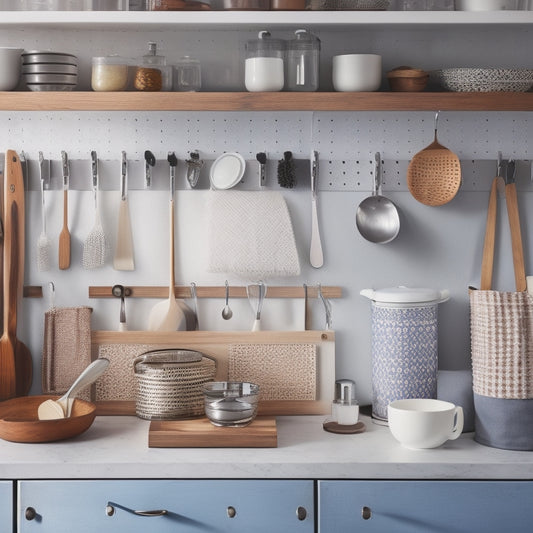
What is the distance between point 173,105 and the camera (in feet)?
7.15

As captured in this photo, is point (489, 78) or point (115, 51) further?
point (115, 51)

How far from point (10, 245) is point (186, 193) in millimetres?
529

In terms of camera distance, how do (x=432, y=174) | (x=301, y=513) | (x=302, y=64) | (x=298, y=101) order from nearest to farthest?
(x=301, y=513), (x=298, y=101), (x=302, y=64), (x=432, y=174)

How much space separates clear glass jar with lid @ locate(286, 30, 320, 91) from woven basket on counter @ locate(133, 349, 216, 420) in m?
0.81

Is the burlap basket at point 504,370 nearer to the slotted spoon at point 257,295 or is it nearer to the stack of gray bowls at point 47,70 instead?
the slotted spoon at point 257,295

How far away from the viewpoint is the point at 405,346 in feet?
7.46

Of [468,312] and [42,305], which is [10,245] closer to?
[42,305]

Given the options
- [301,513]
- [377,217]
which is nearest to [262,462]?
[301,513]

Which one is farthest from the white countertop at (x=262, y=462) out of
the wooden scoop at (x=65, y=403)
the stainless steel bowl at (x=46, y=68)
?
the stainless steel bowl at (x=46, y=68)

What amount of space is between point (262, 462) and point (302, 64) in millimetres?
1074

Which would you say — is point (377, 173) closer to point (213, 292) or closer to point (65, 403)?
point (213, 292)

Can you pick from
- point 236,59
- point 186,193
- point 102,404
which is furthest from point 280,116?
point 102,404

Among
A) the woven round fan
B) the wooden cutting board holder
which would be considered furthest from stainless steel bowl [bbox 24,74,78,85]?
the woven round fan

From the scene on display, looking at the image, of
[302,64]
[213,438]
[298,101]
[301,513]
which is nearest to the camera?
[301,513]
